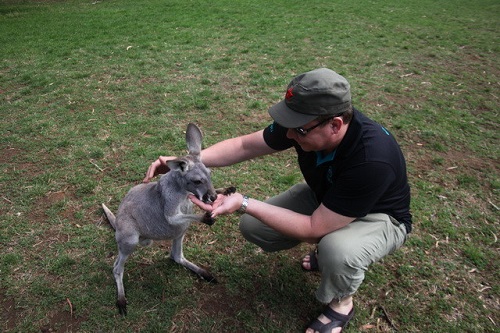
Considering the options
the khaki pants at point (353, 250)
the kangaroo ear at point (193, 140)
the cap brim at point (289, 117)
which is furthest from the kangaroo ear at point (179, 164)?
the khaki pants at point (353, 250)

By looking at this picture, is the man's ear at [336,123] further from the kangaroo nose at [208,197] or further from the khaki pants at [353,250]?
the kangaroo nose at [208,197]

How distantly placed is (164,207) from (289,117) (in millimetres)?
972

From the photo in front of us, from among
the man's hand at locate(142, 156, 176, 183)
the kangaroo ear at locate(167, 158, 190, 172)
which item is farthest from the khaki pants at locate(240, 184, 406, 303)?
the man's hand at locate(142, 156, 176, 183)

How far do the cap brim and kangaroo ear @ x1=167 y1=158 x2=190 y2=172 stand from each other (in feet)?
1.86

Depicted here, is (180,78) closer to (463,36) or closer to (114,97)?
(114,97)

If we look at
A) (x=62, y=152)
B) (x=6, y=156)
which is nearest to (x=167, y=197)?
(x=62, y=152)

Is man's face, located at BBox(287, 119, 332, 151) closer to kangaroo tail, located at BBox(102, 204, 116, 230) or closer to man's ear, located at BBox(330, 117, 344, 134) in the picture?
man's ear, located at BBox(330, 117, 344, 134)

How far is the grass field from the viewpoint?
237 cm

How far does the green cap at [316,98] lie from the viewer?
5.70 ft

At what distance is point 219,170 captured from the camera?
140 inches

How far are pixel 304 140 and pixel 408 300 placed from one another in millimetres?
1401

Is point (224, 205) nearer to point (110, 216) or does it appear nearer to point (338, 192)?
point (338, 192)

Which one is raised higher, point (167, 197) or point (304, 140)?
point (304, 140)

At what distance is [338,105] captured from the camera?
176cm
